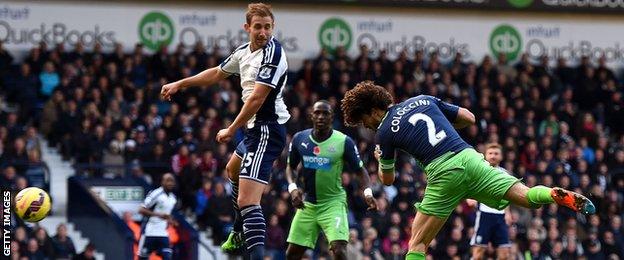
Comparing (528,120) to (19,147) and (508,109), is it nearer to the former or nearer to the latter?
(508,109)

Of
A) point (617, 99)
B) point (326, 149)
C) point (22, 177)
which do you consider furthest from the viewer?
point (617, 99)

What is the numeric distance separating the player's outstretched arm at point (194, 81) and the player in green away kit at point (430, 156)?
1839 mm

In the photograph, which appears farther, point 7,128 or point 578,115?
point 578,115

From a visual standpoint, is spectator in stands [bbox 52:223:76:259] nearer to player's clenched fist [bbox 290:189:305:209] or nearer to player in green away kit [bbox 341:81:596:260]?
player's clenched fist [bbox 290:189:305:209]

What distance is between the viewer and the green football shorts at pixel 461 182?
40.3 feet

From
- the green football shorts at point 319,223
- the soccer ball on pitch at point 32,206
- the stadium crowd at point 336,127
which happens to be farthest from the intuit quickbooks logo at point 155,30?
the soccer ball on pitch at point 32,206

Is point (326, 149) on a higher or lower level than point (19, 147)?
higher

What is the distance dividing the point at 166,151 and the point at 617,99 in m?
11.5

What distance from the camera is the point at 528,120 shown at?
28.7 meters

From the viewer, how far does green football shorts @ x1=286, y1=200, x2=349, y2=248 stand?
15859mm

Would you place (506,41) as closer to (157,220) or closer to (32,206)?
(157,220)

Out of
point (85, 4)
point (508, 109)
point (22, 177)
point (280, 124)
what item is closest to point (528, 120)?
point (508, 109)

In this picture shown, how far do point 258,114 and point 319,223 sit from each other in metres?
3.15

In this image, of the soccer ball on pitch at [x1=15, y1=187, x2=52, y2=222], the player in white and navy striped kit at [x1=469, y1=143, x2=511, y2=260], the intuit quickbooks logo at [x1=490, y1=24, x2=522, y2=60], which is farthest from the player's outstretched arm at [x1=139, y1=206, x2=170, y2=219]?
the intuit quickbooks logo at [x1=490, y1=24, x2=522, y2=60]
